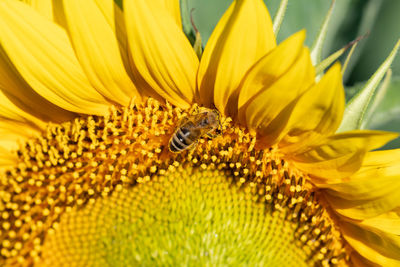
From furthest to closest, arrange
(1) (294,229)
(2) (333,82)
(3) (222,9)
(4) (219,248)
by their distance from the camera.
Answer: (3) (222,9), (1) (294,229), (4) (219,248), (2) (333,82)

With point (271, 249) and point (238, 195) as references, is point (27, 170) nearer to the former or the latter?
point (238, 195)

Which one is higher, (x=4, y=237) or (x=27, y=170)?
(x=27, y=170)

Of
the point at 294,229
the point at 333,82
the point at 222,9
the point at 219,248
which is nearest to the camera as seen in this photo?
the point at 333,82

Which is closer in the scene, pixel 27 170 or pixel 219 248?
pixel 219 248

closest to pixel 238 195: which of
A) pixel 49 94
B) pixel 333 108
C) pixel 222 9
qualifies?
pixel 333 108

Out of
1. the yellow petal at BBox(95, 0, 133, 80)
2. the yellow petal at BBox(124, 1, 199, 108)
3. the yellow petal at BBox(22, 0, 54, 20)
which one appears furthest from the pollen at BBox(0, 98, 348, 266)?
the yellow petal at BBox(22, 0, 54, 20)

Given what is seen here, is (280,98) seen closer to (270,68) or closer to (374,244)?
(270,68)

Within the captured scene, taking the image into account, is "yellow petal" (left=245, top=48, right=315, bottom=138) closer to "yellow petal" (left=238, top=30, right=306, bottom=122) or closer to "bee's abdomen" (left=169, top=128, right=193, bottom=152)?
"yellow petal" (left=238, top=30, right=306, bottom=122)

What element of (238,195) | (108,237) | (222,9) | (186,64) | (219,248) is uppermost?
(222,9)
